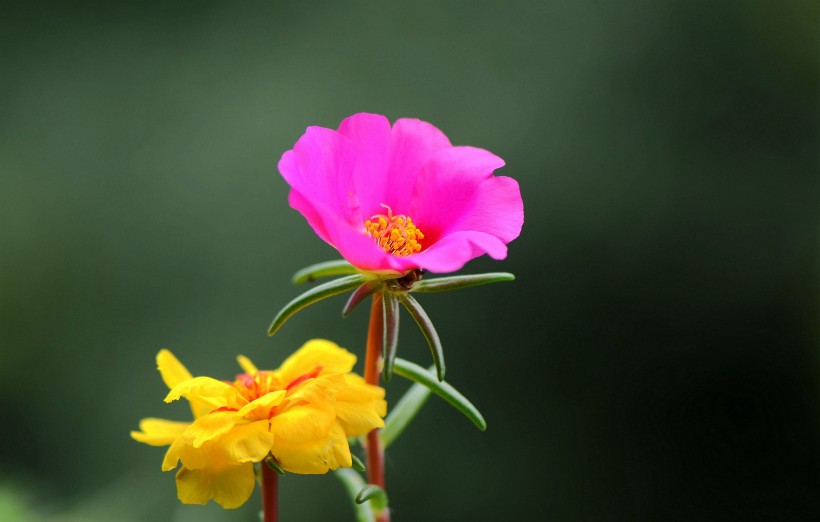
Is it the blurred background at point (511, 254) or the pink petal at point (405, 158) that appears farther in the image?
the blurred background at point (511, 254)

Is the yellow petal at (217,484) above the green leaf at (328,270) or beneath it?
beneath

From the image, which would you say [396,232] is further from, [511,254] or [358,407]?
[511,254]

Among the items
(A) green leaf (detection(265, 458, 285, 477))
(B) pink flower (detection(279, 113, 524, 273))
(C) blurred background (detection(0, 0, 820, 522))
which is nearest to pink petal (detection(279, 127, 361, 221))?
(B) pink flower (detection(279, 113, 524, 273))

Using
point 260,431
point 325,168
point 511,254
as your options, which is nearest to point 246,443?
point 260,431

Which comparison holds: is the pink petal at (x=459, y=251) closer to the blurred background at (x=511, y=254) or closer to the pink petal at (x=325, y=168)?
the pink petal at (x=325, y=168)

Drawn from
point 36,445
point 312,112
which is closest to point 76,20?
point 312,112

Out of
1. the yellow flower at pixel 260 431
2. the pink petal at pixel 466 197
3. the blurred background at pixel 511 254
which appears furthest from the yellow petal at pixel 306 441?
the blurred background at pixel 511 254
